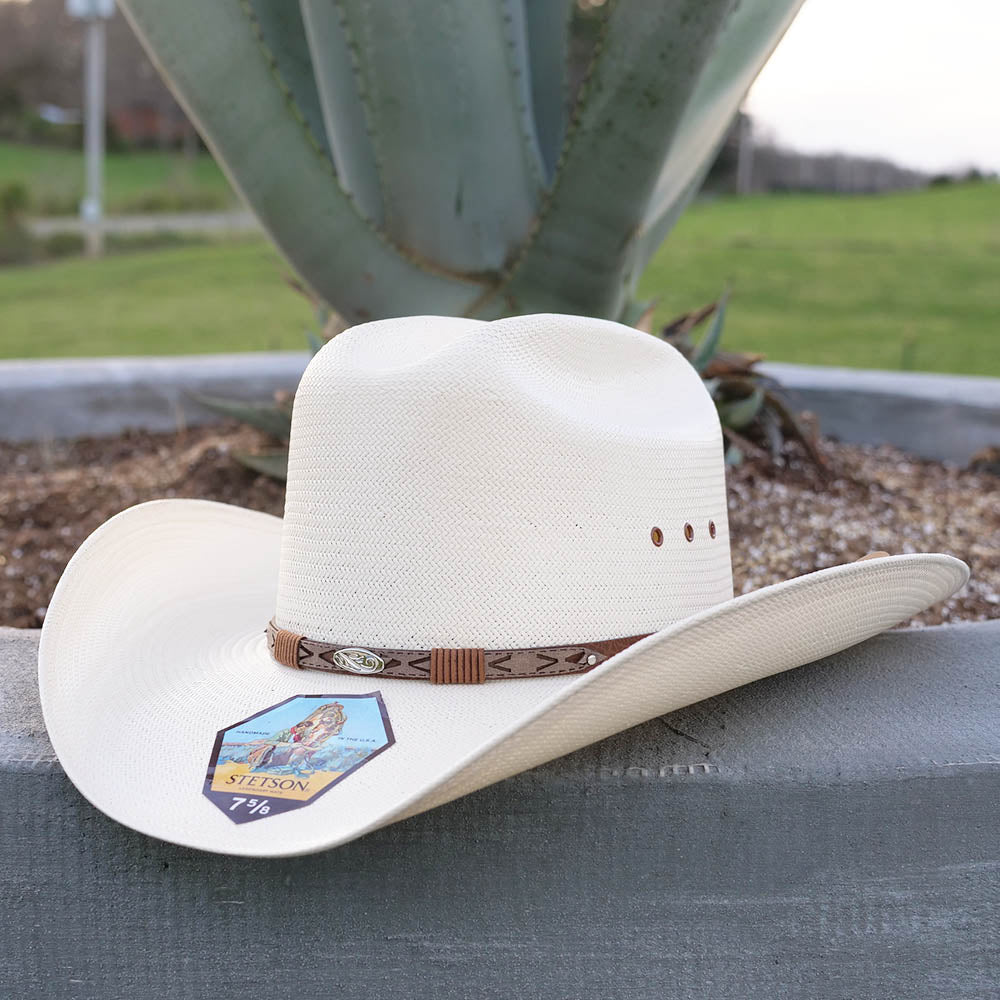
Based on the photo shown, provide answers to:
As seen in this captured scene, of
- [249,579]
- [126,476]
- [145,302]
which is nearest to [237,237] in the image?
[145,302]

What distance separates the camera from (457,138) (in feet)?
5.39

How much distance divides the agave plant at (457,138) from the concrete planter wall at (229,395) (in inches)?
43.2

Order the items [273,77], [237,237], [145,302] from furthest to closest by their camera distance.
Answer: [237,237]
[145,302]
[273,77]

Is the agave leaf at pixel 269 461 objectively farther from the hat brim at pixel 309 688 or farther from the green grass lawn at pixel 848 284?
the green grass lawn at pixel 848 284

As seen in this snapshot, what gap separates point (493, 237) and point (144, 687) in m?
0.85

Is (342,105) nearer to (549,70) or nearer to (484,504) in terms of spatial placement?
(549,70)

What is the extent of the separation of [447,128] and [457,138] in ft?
0.07

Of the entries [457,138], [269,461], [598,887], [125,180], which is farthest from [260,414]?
[125,180]

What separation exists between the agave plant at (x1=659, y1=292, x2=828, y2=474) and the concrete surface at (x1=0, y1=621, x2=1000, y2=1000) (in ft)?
4.03

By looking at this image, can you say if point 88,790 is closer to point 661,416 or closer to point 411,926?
point 411,926

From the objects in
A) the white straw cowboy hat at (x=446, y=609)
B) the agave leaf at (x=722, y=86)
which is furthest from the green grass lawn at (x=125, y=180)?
the white straw cowboy hat at (x=446, y=609)

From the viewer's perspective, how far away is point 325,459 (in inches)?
45.2

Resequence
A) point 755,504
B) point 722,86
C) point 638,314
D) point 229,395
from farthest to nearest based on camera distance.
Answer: point 229,395, point 755,504, point 638,314, point 722,86

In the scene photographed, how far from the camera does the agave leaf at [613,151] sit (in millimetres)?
1407
